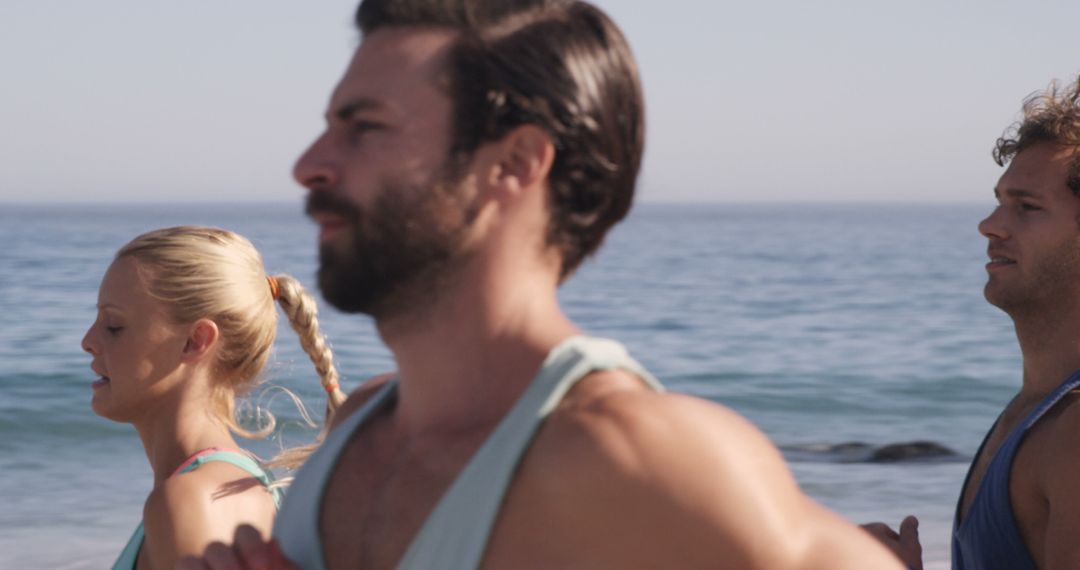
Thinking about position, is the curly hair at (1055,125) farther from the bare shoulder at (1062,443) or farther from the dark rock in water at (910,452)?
the dark rock in water at (910,452)

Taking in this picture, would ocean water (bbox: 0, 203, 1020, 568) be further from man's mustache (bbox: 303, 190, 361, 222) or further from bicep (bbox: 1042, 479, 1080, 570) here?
bicep (bbox: 1042, 479, 1080, 570)

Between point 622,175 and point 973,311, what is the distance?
22952mm

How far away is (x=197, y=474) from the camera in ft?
9.53

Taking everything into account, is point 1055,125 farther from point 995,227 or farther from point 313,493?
point 313,493

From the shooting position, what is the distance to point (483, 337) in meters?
1.48

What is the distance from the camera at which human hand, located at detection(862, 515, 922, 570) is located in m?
2.06

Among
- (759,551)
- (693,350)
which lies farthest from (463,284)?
(693,350)

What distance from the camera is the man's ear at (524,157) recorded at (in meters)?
1.46

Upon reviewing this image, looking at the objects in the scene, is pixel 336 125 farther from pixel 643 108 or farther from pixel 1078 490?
pixel 1078 490

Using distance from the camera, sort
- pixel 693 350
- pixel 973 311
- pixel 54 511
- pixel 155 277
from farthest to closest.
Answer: pixel 973 311 → pixel 693 350 → pixel 54 511 → pixel 155 277

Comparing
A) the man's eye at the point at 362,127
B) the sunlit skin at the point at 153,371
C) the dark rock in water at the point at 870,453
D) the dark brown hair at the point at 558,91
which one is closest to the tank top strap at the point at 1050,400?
the sunlit skin at the point at 153,371

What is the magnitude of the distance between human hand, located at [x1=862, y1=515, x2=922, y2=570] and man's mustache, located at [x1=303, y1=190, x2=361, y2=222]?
3.14 ft

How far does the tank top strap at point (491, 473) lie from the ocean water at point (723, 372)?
215 mm

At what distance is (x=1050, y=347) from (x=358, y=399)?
1.94m
